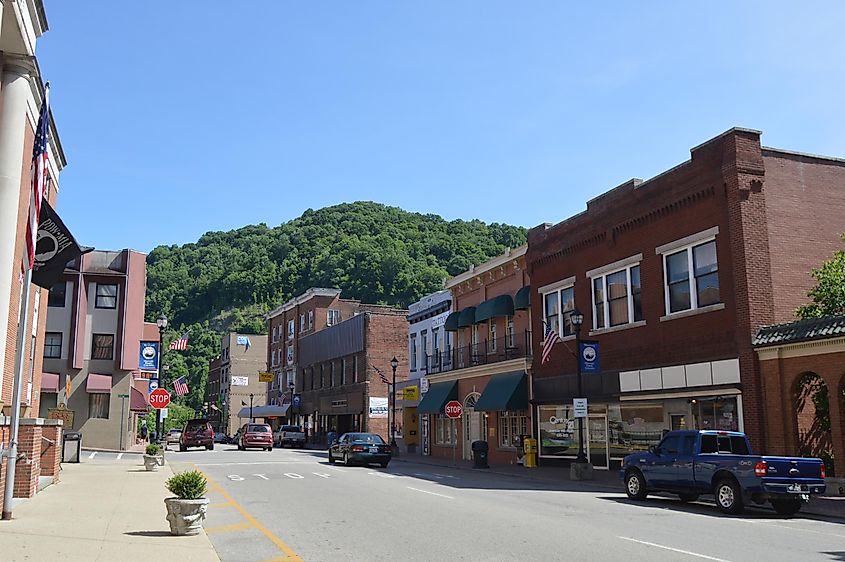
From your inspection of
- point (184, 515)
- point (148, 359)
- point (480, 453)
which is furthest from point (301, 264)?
point (184, 515)

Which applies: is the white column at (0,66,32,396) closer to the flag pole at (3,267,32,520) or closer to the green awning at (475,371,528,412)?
the flag pole at (3,267,32,520)

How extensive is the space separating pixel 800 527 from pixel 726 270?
1077 cm

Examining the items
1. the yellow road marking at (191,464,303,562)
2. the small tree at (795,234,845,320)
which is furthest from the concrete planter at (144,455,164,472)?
the small tree at (795,234,845,320)

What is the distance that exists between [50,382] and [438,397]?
2426cm

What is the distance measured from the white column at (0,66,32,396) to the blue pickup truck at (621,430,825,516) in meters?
14.3

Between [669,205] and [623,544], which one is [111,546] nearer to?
[623,544]

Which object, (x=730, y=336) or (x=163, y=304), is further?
(x=163, y=304)

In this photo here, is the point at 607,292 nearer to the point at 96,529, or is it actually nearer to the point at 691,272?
the point at 691,272

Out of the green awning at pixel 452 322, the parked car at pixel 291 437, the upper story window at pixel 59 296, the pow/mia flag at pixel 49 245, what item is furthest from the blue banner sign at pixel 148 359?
the pow/mia flag at pixel 49 245

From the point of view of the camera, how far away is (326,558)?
10.9m

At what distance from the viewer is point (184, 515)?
12.6m

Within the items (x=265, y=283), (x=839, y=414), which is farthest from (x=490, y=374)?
(x=265, y=283)

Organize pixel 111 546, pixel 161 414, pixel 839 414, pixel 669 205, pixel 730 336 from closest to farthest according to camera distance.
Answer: pixel 111 546
pixel 839 414
pixel 730 336
pixel 669 205
pixel 161 414

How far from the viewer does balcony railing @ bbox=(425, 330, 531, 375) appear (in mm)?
36469
